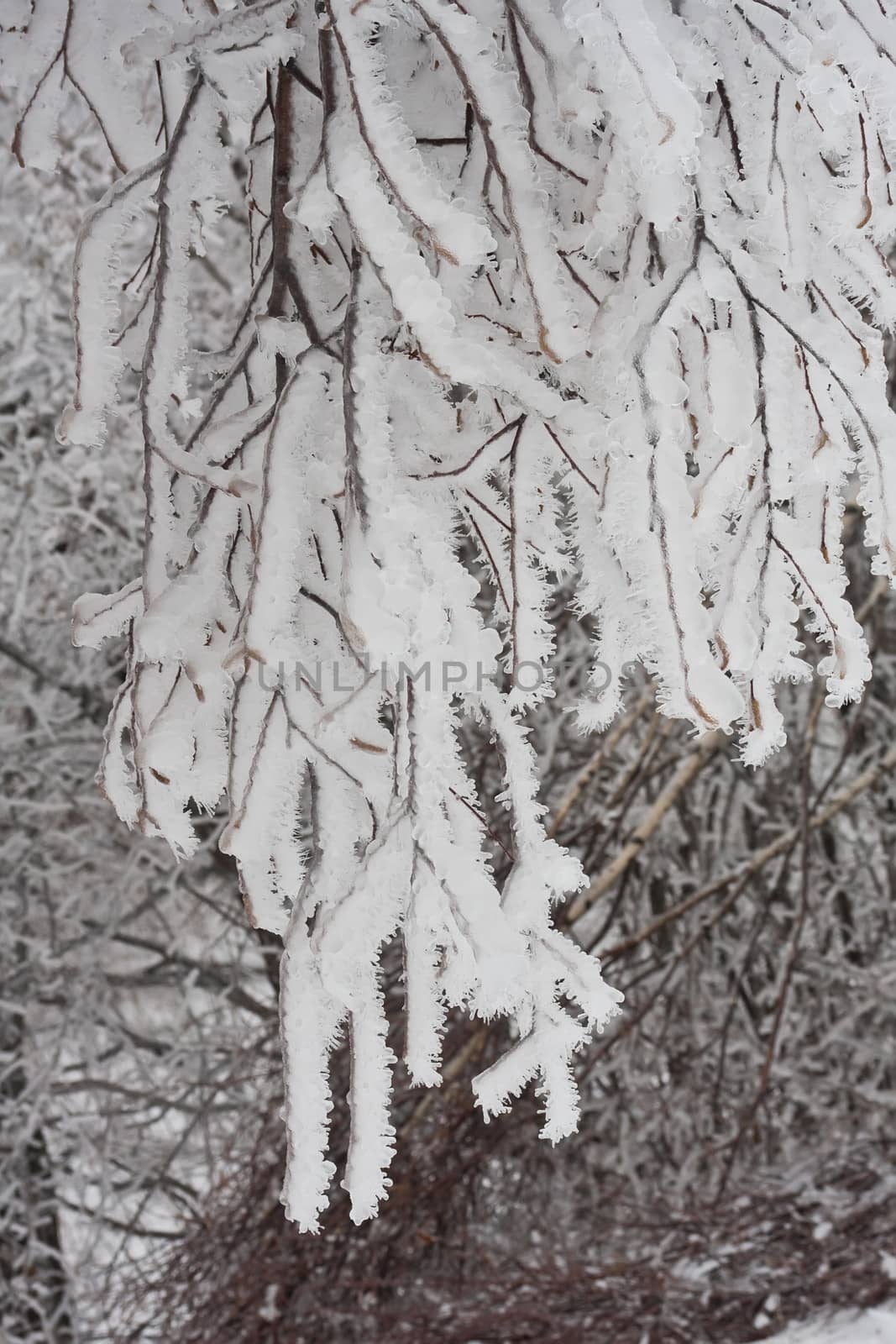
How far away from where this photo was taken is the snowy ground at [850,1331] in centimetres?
202

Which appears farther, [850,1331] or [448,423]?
[850,1331]

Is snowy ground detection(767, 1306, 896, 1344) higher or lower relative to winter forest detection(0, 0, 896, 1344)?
lower

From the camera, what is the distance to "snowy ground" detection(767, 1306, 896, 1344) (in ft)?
6.63

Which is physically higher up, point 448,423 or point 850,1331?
point 448,423

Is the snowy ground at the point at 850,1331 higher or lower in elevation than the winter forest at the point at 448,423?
lower

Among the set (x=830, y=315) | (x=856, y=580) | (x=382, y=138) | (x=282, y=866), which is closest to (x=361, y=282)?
(x=382, y=138)

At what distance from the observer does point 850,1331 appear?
208 centimetres

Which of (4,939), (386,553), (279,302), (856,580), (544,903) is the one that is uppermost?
(856,580)

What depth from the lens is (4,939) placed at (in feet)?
11.7

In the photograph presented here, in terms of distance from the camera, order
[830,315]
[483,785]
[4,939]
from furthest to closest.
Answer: [4,939] < [483,785] < [830,315]

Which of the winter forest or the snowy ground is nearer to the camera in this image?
the winter forest

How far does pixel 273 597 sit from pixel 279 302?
0.24 metres

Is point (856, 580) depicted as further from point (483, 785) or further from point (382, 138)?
point (382, 138)

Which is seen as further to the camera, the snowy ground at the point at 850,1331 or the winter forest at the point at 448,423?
the snowy ground at the point at 850,1331
